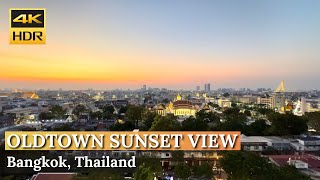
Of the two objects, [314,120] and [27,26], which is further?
[314,120]

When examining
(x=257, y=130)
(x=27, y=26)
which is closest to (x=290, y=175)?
(x=27, y=26)

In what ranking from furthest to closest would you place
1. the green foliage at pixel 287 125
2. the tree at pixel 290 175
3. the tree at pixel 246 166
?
the green foliage at pixel 287 125, the tree at pixel 246 166, the tree at pixel 290 175

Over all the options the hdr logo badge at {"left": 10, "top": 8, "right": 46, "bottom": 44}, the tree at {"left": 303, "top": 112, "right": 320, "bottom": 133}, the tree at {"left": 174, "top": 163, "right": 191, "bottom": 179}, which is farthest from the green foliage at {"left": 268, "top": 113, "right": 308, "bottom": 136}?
the hdr logo badge at {"left": 10, "top": 8, "right": 46, "bottom": 44}

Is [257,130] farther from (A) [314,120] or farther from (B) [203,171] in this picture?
(B) [203,171]

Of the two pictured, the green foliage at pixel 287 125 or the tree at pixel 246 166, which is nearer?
the tree at pixel 246 166

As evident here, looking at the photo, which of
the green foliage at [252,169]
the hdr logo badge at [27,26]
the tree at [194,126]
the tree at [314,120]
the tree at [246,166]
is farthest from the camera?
the tree at [314,120]

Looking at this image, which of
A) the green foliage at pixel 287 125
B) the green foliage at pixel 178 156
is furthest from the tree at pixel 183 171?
the green foliage at pixel 287 125

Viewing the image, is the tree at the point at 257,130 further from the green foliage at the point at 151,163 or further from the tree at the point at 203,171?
the green foliage at the point at 151,163

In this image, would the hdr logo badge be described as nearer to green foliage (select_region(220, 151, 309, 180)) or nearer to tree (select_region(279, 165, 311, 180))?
green foliage (select_region(220, 151, 309, 180))

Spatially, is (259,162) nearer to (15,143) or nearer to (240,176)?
(240,176)
